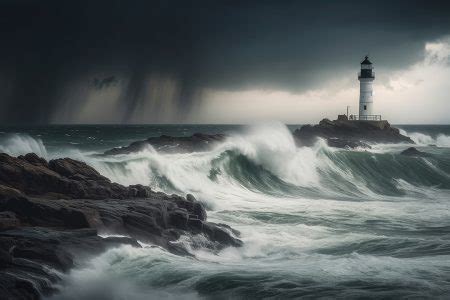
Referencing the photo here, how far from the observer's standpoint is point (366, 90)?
54.1 meters

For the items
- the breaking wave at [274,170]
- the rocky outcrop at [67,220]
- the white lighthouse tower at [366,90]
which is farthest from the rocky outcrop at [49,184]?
the white lighthouse tower at [366,90]

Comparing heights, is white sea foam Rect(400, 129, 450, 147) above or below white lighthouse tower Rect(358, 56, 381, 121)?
below

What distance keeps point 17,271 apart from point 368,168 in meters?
28.1

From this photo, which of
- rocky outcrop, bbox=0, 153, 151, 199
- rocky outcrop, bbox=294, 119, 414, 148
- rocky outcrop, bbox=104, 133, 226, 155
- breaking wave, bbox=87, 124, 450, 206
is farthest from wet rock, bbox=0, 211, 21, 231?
rocky outcrop, bbox=294, 119, 414, 148

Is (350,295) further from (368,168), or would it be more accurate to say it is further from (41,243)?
(368,168)

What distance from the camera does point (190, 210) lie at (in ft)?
51.5

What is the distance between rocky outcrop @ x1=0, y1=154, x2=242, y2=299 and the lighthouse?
40.1 m

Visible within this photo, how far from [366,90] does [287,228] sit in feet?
130

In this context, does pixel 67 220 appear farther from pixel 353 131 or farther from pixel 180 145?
pixel 353 131

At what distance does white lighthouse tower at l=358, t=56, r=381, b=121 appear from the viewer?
5403 cm

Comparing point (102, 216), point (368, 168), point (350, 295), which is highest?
point (368, 168)

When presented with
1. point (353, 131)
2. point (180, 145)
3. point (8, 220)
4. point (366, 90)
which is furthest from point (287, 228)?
point (366, 90)

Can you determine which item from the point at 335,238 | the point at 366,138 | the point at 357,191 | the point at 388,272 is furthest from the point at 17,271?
the point at 366,138

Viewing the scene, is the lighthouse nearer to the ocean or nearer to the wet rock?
the ocean
